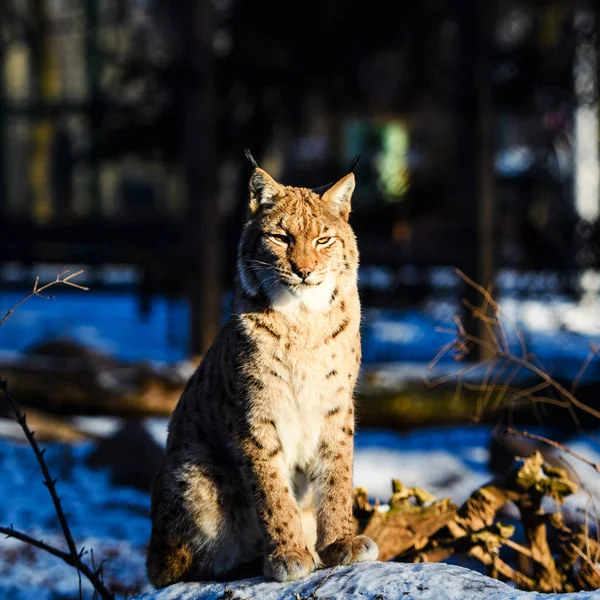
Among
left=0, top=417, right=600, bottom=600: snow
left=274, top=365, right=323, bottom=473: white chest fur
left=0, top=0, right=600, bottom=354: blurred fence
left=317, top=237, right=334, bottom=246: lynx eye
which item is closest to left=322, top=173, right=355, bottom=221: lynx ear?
left=317, top=237, right=334, bottom=246: lynx eye

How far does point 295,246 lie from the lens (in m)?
2.88

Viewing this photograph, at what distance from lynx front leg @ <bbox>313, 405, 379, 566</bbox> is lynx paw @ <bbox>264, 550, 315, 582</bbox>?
0.38ft

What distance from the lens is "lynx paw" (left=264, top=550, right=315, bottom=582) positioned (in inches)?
110

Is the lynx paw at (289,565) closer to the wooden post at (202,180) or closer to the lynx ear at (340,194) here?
the lynx ear at (340,194)

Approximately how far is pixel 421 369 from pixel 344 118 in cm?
315

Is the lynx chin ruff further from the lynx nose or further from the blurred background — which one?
the blurred background

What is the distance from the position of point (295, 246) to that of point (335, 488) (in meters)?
0.82

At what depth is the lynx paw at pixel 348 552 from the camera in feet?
9.41

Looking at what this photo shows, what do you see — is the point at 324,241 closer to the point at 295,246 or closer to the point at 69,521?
the point at 295,246

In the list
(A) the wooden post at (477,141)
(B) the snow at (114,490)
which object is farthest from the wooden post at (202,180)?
(A) the wooden post at (477,141)

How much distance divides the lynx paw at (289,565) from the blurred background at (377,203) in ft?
10.0

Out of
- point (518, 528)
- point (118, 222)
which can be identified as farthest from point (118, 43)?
point (518, 528)

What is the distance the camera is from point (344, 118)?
350 inches

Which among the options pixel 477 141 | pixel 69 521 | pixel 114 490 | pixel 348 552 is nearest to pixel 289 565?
pixel 348 552
